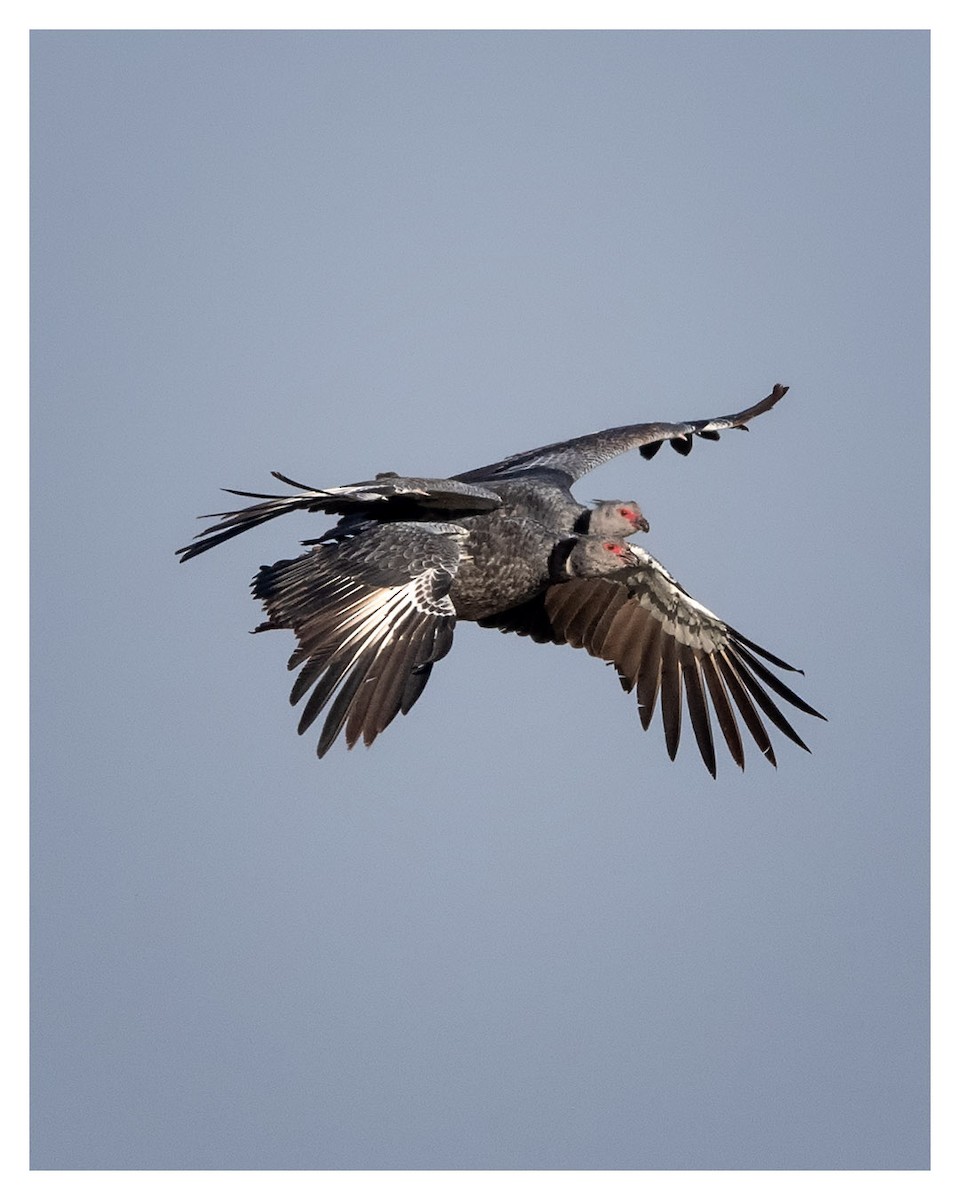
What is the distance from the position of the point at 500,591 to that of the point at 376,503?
1.13 m

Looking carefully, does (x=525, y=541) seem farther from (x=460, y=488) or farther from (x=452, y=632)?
(x=452, y=632)

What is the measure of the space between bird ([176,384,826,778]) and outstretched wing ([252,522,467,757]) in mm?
10

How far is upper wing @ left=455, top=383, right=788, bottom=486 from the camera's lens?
46.2 feet

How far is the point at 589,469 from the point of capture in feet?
46.3

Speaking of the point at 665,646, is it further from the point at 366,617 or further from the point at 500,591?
the point at 366,617

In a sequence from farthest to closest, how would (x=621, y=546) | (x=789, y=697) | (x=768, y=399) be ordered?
(x=768, y=399) < (x=789, y=697) < (x=621, y=546)

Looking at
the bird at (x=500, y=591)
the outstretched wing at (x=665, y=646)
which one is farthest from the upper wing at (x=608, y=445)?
the outstretched wing at (x=665, y=646)

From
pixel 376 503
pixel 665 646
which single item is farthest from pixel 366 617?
pixel 665 646

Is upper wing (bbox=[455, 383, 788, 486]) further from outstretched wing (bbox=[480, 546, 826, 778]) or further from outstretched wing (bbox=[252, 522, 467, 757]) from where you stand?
outstretched wing (bbox=[252, 522, 467, 757])

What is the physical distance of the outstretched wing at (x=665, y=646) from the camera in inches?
546

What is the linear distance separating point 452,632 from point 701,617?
3.45 metres

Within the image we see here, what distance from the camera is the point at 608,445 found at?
47.3 feet

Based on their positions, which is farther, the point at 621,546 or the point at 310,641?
the point at 621,546

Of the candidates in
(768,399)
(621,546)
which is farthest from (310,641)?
(768,399)
